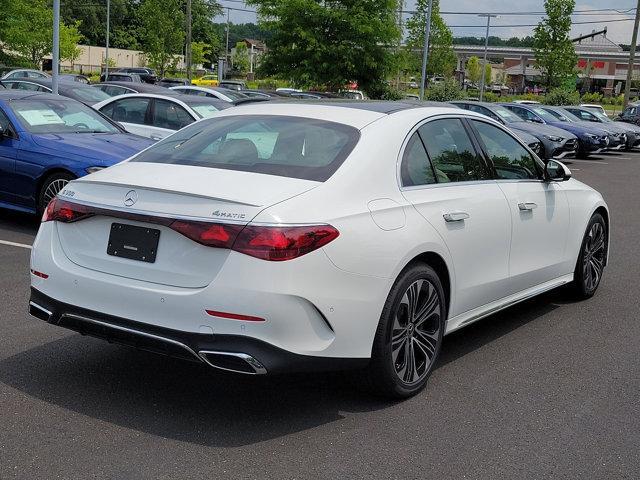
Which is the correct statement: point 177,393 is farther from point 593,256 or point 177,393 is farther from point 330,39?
point 330,39

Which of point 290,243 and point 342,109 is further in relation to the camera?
point 342,109

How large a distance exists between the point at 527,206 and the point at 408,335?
5.58 ft

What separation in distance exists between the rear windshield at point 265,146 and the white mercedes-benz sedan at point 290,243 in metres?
0.01

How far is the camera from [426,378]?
15.5 feet

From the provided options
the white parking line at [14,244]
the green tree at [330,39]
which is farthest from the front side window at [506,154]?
the green tree at [330,39]

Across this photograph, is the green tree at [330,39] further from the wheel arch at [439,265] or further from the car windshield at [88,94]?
the wheel arch at [439,265]

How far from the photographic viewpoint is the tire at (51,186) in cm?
902

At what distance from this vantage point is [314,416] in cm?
434

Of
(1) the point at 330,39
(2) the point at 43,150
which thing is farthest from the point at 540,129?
(2) the point at 43,150

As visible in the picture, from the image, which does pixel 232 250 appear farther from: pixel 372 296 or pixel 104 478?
pixel 104 478

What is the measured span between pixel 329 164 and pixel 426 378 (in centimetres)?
132

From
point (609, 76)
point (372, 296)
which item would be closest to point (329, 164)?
point (372, 296)

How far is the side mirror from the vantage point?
6.21 metres

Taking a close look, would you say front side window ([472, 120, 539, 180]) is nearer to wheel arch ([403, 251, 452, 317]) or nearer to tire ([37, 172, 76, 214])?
wheel arch ([403, 251, 452, 317])
